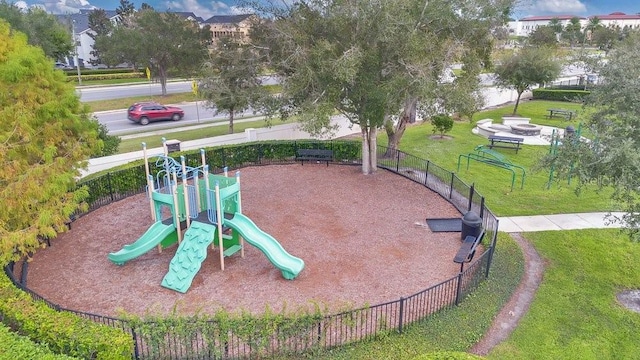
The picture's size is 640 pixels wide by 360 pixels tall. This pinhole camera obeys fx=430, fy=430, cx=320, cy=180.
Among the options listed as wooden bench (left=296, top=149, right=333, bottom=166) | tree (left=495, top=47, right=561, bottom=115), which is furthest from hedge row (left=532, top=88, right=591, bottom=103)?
wooden bench (left=296, top=149, right=333, bottom=166)

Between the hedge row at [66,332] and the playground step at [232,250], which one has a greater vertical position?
the hedge row at [66,332]

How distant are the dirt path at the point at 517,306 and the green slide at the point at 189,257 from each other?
5636 millimetres

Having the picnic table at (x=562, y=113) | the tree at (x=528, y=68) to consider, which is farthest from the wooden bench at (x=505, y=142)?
the picnic table at (x=562, y=113)

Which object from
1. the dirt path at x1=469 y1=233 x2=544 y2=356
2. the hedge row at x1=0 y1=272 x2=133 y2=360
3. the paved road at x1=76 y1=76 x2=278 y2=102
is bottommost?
the dirt path at x1=469 y1=233 x2=544 y2=356

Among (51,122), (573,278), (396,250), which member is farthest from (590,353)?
(51,122)

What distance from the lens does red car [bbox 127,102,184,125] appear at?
90.3 feet

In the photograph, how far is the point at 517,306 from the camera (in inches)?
342

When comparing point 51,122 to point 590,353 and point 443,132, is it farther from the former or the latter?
point 443,132

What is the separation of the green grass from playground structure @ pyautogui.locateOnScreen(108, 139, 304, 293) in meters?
4.69

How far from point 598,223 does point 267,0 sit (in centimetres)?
1233

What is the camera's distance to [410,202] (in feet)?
45.2

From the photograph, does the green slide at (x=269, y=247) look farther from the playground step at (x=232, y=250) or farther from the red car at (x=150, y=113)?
the red car at (x=150, y=113)

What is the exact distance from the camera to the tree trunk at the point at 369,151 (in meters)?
16.1

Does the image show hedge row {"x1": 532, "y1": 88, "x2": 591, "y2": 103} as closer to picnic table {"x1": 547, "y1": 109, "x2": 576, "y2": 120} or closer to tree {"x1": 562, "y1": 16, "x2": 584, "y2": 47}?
tree {"x1": 562, "y1": 16, "x2": 584, "y2": 47}
